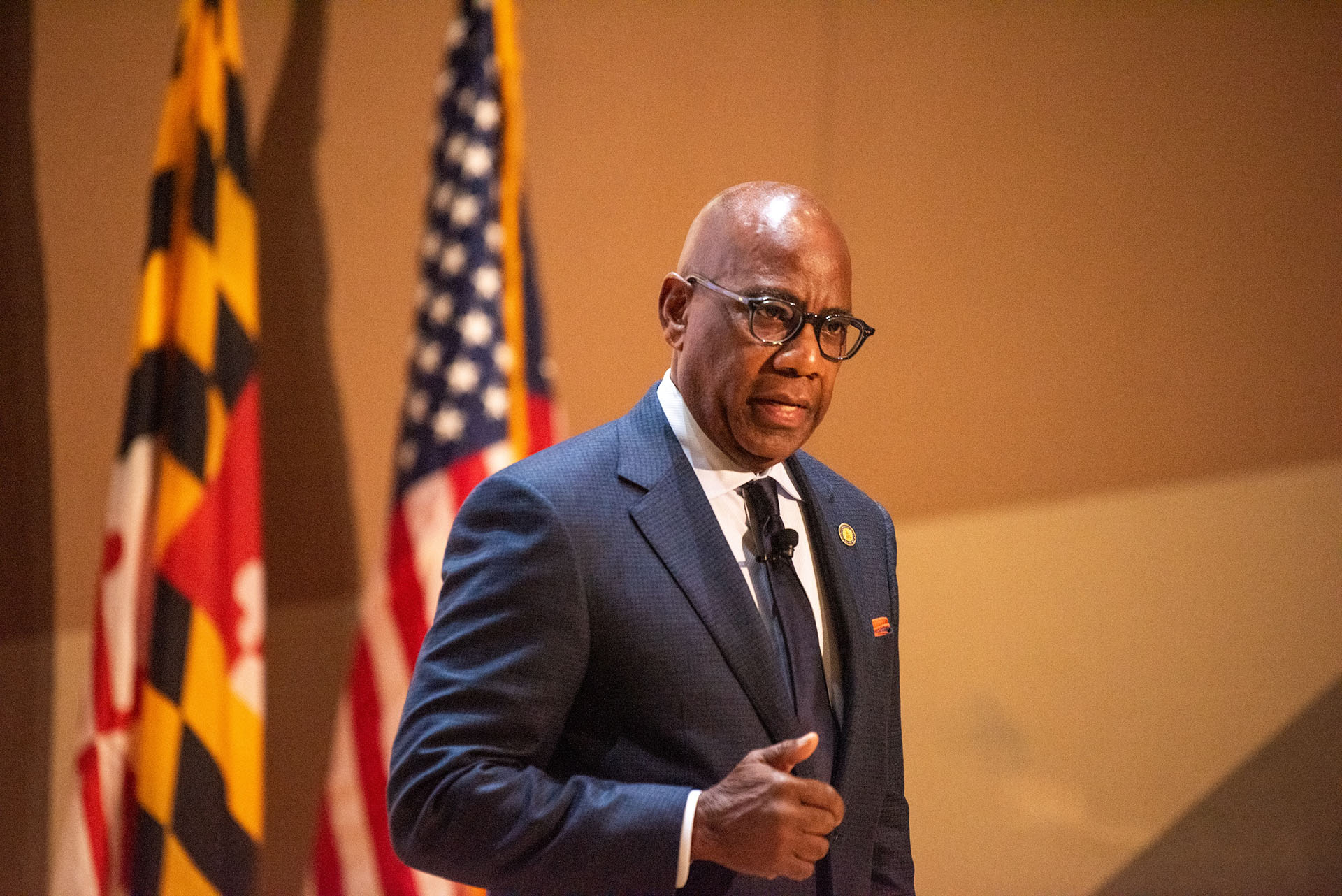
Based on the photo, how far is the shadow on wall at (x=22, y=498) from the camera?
104 inches

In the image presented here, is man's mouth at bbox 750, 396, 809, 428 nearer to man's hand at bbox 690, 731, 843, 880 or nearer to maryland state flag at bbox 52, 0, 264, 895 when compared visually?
man's hand at bbox 690, 731, 843, 880

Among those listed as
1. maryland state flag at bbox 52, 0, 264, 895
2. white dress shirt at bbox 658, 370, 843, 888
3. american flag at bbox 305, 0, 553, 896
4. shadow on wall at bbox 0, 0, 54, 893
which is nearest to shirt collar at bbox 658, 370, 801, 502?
white dress shirt at bbox 658, 370, 843, 888

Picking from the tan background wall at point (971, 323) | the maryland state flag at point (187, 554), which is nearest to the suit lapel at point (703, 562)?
the maryland state flag at point (187, 554)

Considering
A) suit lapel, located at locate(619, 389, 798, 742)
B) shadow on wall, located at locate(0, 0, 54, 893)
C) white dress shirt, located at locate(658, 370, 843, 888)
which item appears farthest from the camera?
shadow on wall, located at locate(0, 0, 54, 893)

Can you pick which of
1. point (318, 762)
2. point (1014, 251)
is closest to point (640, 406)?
point (318, 762)

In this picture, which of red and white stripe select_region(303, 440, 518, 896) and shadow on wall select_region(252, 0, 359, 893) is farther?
shadow on wall select_region(252, 0, 359, 893)

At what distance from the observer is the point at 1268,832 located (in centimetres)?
314

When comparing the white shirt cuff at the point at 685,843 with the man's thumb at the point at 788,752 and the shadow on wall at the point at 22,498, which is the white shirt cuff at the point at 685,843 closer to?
the man's thumb at the point at 788,752

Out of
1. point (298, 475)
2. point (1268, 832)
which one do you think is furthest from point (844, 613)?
point (1268, 832)

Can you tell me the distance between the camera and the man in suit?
115cm

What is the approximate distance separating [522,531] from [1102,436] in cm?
234

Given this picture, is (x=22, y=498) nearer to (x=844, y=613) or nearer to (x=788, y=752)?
(x=844, y=613)

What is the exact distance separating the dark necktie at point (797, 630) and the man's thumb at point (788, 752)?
18 centimetres

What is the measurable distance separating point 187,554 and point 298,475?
418mm
